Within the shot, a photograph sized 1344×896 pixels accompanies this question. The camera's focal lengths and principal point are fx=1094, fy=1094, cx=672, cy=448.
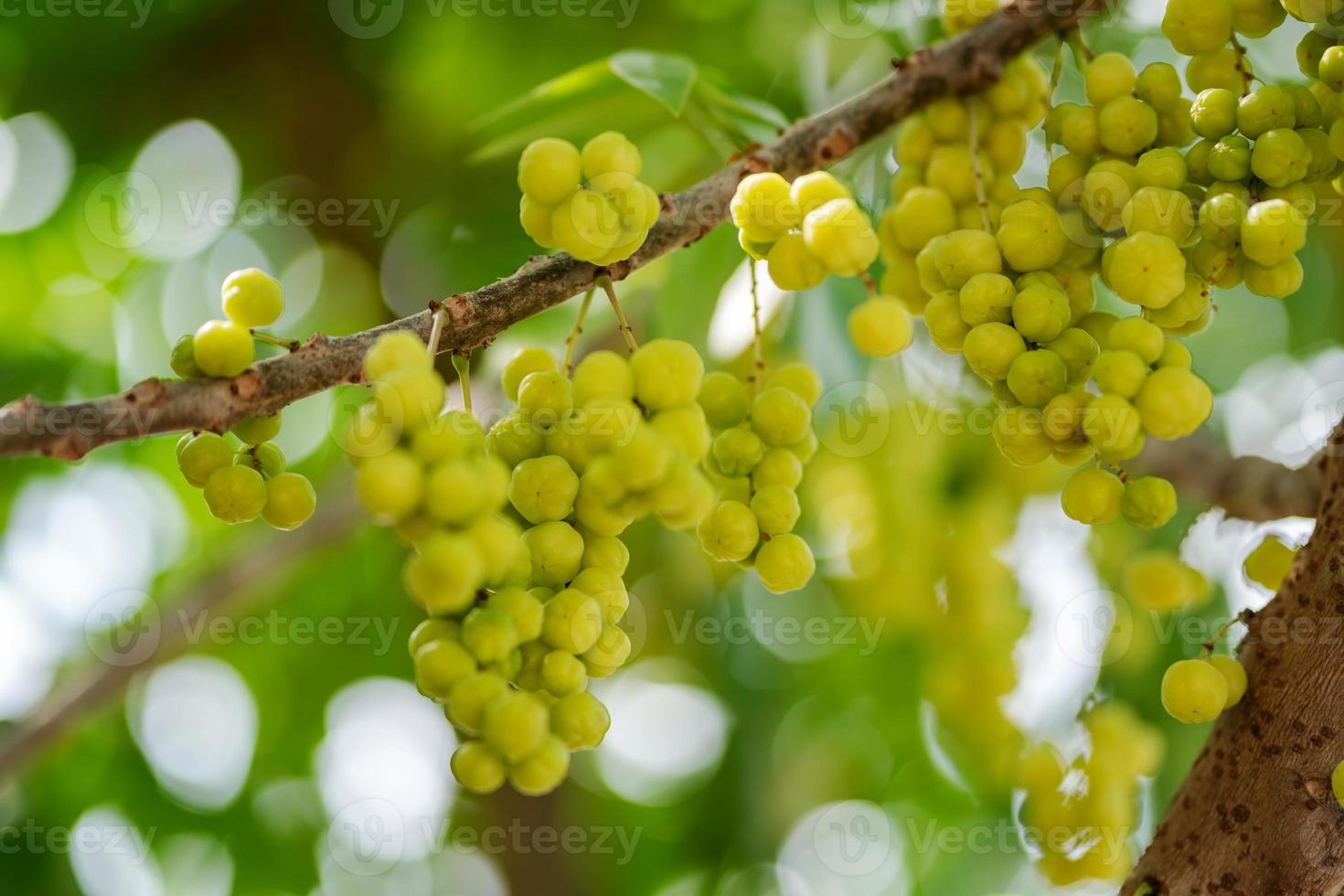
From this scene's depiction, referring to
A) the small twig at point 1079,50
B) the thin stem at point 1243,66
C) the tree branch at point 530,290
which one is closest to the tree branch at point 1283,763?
the thin stem at point 1243,66

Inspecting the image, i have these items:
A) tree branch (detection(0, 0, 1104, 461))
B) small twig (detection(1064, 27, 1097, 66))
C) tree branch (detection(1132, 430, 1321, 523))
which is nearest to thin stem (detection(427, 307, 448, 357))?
tree branch (detection(0, 0, 1104, 461))

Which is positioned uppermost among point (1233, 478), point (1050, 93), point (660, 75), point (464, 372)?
point (660, 75)

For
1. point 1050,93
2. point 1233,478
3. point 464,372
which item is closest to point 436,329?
point 464,372

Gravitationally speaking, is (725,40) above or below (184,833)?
above

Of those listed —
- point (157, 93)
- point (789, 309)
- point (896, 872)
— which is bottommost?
point (896, 872)

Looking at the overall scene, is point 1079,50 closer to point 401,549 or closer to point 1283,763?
point 1283,763

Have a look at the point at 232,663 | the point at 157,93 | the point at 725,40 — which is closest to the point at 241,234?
the point at 157,93

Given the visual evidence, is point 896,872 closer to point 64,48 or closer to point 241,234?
point 241,234
